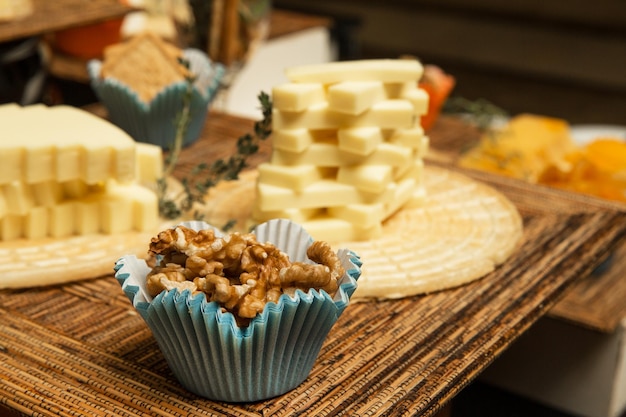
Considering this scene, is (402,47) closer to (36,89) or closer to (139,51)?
(36,89)

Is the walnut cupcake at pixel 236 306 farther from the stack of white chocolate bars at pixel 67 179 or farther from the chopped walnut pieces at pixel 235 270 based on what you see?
the stack of white chocolate bars at pixel 67 179

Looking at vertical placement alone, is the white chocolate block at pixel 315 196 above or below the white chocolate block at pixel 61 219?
above

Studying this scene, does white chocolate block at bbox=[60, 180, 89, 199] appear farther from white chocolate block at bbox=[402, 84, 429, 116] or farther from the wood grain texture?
the wood grain texture

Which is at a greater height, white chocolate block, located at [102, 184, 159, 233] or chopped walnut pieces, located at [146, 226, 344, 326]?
chopped walnut pieces, located at [146, 226, 344, 326]

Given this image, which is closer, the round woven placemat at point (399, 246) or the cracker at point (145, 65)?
the round woven placemat at point (399, 246)

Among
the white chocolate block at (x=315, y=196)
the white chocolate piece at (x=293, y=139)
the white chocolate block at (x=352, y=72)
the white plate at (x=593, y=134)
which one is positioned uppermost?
the white chocolate block at (x=352, y=72)

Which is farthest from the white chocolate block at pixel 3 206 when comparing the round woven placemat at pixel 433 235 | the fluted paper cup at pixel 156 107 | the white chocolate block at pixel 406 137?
the white chocolate block at pixel 406 137

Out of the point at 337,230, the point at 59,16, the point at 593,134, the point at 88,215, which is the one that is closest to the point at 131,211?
the point at 88,215

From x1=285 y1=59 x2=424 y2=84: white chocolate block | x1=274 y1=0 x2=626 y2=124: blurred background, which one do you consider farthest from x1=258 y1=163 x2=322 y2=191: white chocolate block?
x1=274 y1=0 x2=626 y2=124: blurred background

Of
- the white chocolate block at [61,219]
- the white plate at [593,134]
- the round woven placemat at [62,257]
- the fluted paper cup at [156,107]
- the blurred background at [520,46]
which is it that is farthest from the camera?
the blurred background at [520,46]
